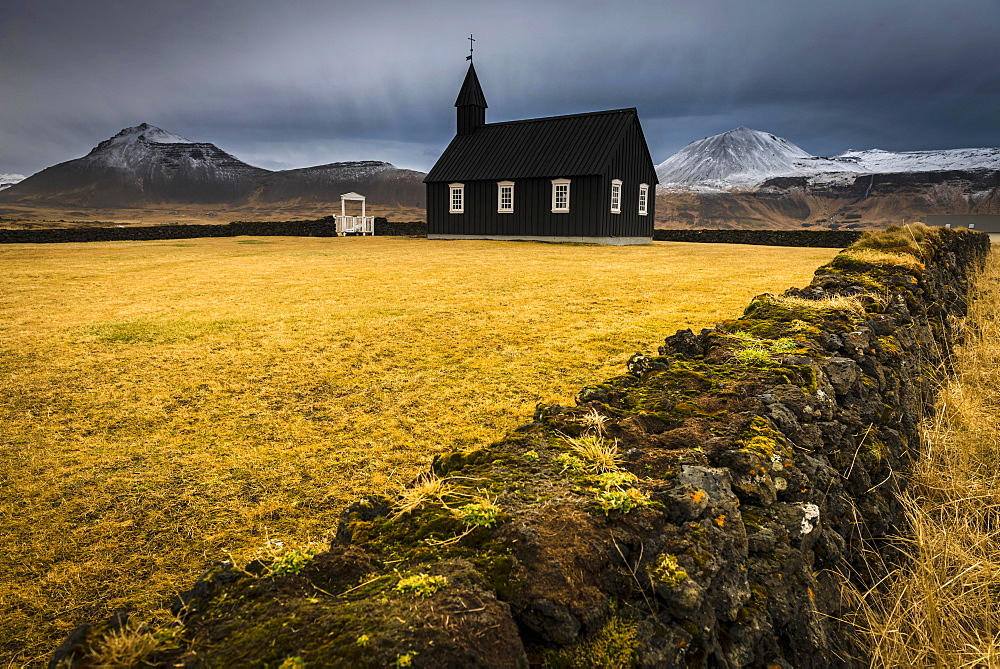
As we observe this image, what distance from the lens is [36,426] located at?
15.8 ft

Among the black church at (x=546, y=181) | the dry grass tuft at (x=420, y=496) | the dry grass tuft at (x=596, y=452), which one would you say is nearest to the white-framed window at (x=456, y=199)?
the black church at (x=546, y=181)

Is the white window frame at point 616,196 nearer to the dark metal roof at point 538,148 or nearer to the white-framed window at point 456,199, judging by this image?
the dark metal roof at point 538,148

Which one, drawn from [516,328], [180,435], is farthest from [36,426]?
[516,328]

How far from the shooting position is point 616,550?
1743 mm

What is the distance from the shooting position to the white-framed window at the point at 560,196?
30.3 metres

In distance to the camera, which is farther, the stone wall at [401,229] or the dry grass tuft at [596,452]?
the stone wall at [401,229]

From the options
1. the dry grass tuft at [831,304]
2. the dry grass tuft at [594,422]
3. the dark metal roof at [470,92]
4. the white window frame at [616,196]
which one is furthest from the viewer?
the dark metal roof at [470,92]

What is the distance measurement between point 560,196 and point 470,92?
11.6m

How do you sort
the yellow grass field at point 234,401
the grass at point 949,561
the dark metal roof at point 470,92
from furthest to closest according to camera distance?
the dark metal roof at point 470,92 → the yellow grass field at point 234,401 → the grass at point 949,561

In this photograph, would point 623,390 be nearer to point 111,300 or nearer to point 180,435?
point 180,435

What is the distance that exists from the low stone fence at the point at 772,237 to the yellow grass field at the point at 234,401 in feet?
97.3

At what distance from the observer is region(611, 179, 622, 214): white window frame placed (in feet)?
99.3

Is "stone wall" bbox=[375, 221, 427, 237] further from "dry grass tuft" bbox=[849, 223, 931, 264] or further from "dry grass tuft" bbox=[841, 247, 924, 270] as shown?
"dry grass tuft" bbox=[841, 247, 924, 270]

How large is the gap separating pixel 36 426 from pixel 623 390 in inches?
198
